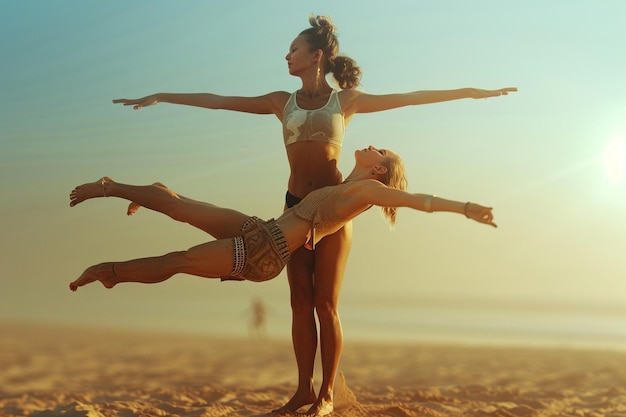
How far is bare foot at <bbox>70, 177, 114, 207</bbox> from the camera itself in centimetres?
555

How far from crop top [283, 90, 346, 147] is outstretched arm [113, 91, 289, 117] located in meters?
0.32

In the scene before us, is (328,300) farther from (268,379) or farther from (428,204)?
(268,379)

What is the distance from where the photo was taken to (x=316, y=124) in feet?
20.0

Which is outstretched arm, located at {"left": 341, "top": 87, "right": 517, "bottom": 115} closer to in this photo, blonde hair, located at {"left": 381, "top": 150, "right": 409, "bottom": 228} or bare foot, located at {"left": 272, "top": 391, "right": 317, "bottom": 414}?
blonde hair, located at {"left": 381, "top": 150, "right": 409, "bottom": 228}

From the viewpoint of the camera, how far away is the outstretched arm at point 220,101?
21.2 feet

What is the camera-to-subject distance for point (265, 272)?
5418 millimetres

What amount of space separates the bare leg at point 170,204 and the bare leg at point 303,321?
93cm

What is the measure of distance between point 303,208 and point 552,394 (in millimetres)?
5733

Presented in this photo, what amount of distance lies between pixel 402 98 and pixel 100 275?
9.20 feet

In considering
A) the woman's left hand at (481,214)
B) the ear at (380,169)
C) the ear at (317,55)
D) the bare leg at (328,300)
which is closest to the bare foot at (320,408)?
the bare leg at (328,300)

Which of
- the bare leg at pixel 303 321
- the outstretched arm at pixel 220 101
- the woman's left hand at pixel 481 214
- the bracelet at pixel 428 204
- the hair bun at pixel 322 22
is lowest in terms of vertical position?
the bare leg at pixel 303 321

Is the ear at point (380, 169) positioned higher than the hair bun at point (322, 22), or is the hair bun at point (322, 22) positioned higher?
the hair bun at point (322, 22)

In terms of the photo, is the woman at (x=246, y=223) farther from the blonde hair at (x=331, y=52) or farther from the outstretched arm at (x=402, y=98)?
the blonde hair at (x=331, y=52)

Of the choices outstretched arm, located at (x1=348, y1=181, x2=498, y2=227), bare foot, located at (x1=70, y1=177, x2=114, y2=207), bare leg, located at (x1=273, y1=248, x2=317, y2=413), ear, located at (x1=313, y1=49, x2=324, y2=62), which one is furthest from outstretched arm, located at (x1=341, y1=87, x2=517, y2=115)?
bare foot, located at (x1=70, y1=177, x2=114, y2=207)
